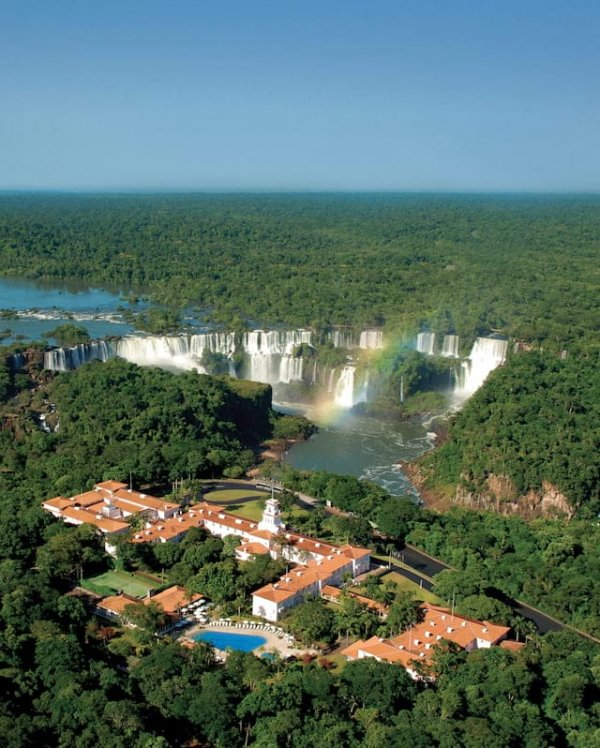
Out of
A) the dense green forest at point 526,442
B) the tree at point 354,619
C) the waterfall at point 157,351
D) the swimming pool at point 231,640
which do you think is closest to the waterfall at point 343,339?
the waterfall at point 157,351

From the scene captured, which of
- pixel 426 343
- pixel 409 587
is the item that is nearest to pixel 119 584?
pixel 409 587

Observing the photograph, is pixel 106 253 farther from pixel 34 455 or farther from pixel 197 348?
pixel 34 455

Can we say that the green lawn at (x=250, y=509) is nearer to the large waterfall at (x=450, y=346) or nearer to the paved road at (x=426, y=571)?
the paved road at (x=426, y=571)

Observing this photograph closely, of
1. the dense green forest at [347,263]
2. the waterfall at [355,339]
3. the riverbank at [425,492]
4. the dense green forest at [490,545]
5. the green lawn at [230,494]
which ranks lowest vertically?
the riverbank at [425,492]

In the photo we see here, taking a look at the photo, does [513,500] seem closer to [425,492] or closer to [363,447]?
[425,492]

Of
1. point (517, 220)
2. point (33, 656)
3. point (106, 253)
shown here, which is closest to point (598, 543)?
point (33, 656)

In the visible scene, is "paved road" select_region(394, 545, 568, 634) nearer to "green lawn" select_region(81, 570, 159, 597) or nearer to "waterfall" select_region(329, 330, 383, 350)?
"green lawn" select_region(81, 570, 159, 597)
